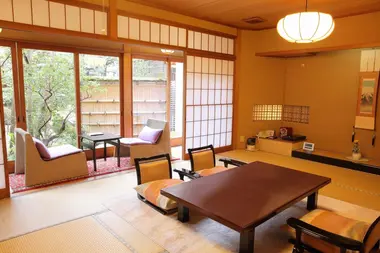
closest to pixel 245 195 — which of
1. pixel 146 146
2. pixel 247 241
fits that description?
pixel 247 241

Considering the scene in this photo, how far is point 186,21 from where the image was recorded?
5098 mm

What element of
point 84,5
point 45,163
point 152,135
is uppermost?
point 84,5

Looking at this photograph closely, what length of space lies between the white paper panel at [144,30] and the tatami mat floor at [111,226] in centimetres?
250

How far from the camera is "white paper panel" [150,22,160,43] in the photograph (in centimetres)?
463

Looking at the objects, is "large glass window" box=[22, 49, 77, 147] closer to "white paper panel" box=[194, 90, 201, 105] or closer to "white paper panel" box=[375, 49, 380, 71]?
"white paper panel" box=[194, 90, 201, 105]

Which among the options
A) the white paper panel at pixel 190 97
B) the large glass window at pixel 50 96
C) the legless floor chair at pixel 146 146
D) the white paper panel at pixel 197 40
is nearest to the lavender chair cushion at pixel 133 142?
the legless floor chair at pixel 146 146

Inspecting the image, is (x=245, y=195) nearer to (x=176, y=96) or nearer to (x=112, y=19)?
(x=112, y=19)

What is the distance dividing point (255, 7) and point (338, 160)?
125 inches

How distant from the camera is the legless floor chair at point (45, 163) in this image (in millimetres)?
3771

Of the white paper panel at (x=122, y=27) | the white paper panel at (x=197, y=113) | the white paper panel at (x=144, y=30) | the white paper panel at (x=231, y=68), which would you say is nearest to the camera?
the white paper panel at (x=122, y=27)

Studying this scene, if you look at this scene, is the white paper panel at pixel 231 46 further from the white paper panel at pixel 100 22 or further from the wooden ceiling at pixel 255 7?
the white paper panel at pixel 100 22

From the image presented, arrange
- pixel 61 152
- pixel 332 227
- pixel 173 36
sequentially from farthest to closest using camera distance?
pixel 173 36
pixel 61 152
pixel 332 227

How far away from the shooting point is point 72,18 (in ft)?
12.3

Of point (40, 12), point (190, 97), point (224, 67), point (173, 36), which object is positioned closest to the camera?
point (40, 12)
